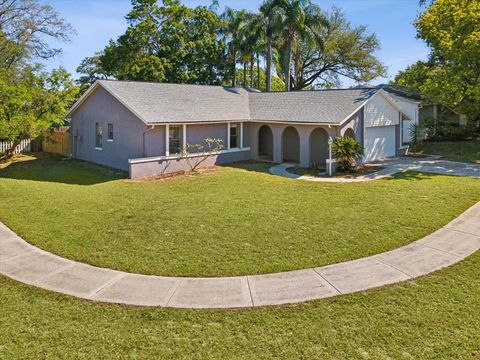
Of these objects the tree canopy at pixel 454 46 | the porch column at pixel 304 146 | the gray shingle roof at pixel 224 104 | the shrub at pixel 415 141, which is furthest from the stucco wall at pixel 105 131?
the shrub at pixel 415 141

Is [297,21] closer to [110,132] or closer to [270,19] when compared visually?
[270,19]

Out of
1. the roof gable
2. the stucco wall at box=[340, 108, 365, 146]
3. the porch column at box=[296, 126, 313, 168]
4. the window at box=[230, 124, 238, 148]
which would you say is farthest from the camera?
the window at box=[230, 124, 238, 148]

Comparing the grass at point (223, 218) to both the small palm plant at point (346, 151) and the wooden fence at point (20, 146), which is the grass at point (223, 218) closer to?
the small palm plant at point (346, 151)

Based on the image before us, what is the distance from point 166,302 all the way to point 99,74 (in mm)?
46049

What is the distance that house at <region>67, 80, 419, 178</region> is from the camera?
61.2ft

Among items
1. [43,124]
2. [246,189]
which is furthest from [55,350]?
[43,124]

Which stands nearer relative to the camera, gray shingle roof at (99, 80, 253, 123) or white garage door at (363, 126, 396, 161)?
gray shingle roof at (99, 80, 253, 123)

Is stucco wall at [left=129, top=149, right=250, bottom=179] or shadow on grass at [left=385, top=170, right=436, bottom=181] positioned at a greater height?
stucco wall at [left=129, top=149, right=250, bottom=179]

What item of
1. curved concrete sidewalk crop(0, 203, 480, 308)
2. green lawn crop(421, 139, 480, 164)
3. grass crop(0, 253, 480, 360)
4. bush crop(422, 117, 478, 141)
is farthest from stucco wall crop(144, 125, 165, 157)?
bush crop(422, 117, 478, 141)

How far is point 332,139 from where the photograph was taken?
62.3 feet

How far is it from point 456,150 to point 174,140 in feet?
63.6

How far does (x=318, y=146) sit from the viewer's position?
850 inches

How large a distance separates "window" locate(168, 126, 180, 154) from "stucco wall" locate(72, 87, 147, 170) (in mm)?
1611

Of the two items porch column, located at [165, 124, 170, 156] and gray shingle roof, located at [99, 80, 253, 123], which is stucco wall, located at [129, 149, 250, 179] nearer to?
porch column, located at [165, 124, 170, 156]
